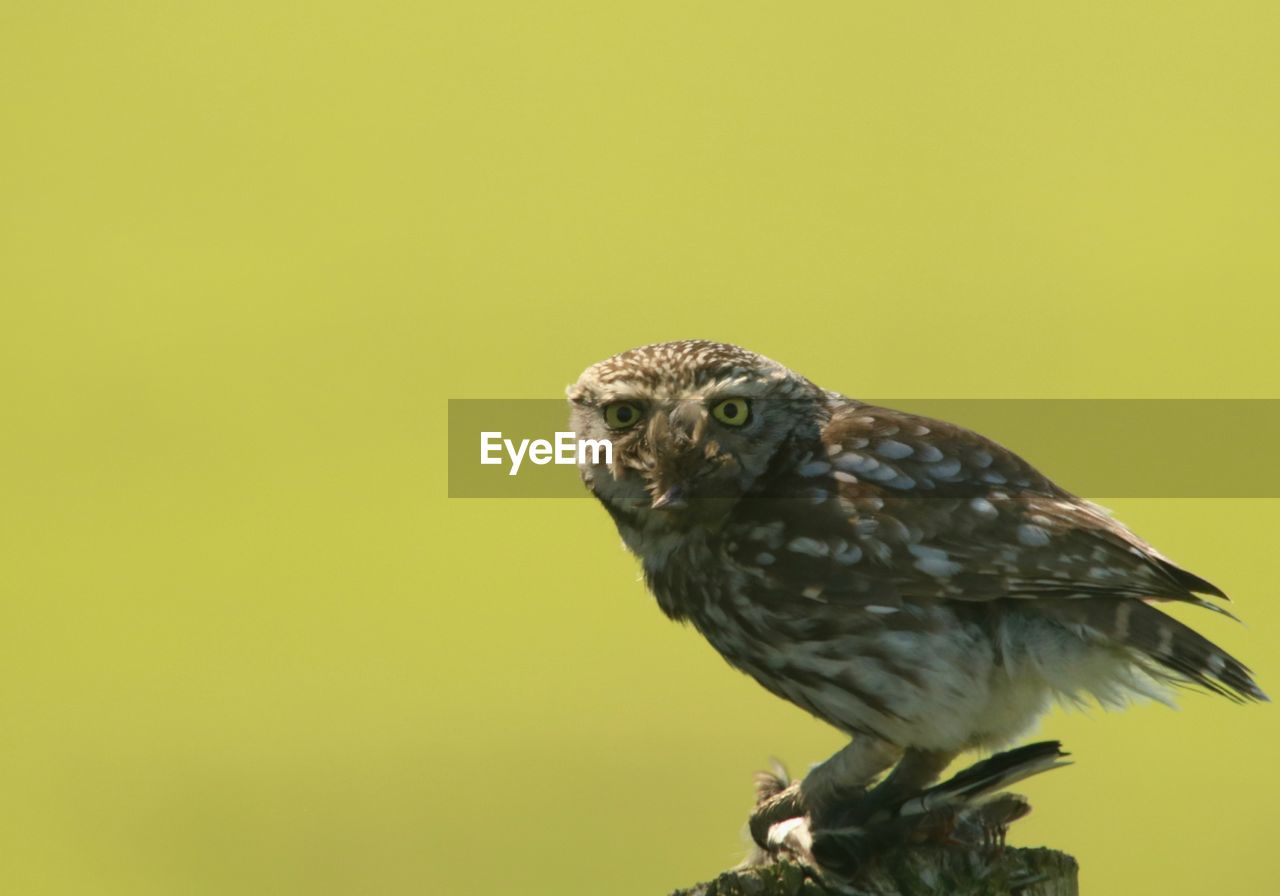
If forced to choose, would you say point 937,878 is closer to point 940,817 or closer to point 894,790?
point 940,817

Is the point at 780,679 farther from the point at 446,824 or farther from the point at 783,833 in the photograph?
the point at 446,824

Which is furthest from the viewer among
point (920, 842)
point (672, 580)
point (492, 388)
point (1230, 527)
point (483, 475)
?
point (492, 388)

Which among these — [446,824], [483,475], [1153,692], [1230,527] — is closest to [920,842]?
[1153,692]

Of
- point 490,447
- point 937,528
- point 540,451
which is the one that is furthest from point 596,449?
point 490,447

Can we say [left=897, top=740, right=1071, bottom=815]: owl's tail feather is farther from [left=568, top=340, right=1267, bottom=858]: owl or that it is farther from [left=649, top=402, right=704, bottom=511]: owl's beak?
[left=649, top=402, right=704, bottom=511]: owl's beak

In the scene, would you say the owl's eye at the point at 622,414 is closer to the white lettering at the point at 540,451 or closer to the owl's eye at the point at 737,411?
the owl's eye at the point at 737,411

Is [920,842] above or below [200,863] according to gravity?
above

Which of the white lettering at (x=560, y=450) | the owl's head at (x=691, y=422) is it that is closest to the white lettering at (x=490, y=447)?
the white lettering at (x=560, y=450)
